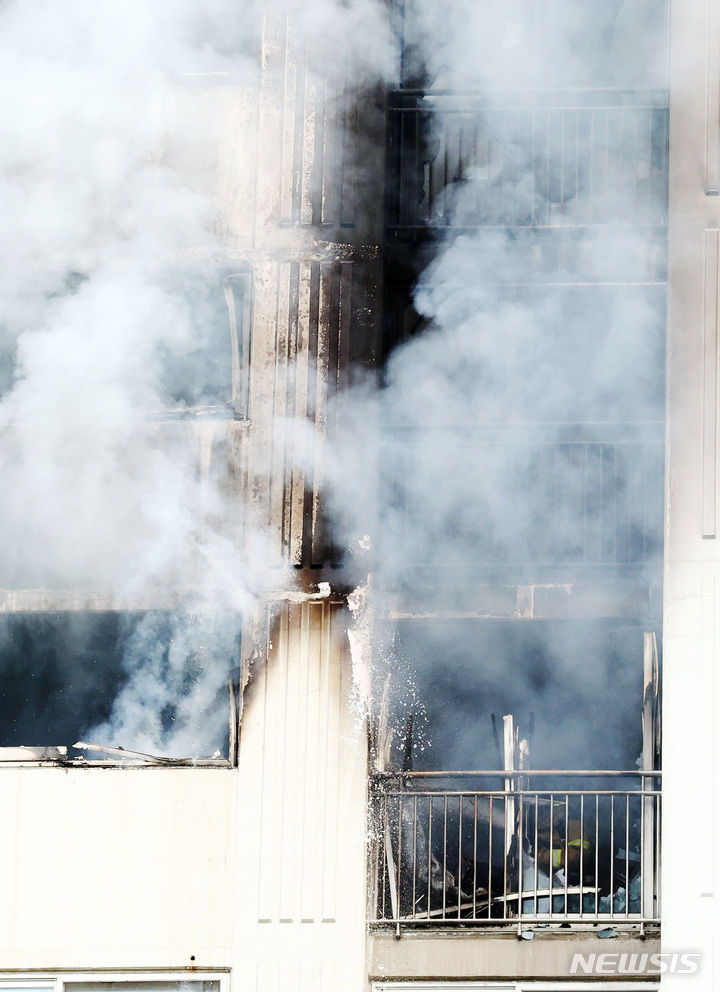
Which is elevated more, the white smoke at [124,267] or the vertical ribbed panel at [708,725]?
the white smoke at [124,267]

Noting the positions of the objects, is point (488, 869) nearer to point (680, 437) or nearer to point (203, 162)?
point (680, 437)

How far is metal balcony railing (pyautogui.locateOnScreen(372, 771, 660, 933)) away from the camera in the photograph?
3713 mm

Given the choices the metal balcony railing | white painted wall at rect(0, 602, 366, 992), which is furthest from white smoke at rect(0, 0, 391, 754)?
the metal balcony railing

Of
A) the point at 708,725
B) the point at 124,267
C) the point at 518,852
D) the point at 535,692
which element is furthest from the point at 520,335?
the point at 518,852

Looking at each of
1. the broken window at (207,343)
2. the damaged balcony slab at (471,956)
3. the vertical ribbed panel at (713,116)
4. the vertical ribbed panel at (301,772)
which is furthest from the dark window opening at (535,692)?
the vertical ribbed panel at (713,116)

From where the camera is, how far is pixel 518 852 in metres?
3.81

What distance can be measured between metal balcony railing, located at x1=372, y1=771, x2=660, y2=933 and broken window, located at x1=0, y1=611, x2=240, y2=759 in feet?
3.39

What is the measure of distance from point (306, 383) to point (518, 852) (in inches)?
105

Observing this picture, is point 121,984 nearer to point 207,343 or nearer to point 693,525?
point 207,343

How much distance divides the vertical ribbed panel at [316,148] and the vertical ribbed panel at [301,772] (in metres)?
2.01

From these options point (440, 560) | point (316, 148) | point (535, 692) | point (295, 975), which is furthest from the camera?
point (535, 692)

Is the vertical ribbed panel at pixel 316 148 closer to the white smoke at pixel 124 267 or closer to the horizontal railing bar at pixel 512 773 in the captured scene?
the white smoke at pixel 124 267

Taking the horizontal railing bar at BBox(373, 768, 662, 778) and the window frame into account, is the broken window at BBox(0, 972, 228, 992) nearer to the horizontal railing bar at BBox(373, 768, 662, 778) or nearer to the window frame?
the window frame

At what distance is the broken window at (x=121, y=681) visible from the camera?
3.87 m
